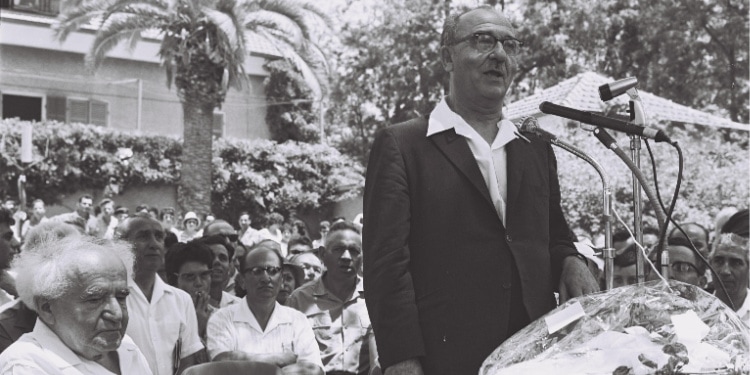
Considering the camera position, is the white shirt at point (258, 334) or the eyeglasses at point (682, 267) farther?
the eyeglasses at point (682, 267)

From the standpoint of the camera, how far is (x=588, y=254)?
3373 mm

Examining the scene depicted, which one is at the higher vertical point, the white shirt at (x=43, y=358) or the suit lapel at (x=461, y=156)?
the suit lapel at (x=461, y=156)

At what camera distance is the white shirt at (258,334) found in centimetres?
580

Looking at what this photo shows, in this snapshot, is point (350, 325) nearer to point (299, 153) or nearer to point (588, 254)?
point (588, 254)

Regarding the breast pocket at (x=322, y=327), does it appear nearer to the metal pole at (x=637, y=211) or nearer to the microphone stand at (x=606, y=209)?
the microphone stand at (x=606, y=209)

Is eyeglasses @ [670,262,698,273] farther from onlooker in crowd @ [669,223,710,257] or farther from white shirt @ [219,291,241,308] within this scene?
white shirt @ [219,291,241,308]

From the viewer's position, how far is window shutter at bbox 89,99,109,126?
1044 inches

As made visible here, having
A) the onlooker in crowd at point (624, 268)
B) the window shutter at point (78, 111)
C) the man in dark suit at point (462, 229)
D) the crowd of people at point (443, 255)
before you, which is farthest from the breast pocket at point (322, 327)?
the window shutter at point (78, 111)

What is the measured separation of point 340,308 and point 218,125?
75.1ft

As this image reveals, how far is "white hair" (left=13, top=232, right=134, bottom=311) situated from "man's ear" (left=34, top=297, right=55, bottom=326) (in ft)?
0.04

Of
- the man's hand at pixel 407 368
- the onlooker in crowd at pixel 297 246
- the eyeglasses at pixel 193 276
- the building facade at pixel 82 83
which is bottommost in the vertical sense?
the onlooker in crowd at pixel 297 246

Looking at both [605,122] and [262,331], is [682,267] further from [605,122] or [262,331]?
[605,122]

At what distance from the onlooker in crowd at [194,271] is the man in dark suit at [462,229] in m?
3.41

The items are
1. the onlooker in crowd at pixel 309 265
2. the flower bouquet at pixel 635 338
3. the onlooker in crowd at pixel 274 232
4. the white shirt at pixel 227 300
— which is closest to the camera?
the flower bouquet at pixel 635 338
